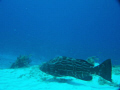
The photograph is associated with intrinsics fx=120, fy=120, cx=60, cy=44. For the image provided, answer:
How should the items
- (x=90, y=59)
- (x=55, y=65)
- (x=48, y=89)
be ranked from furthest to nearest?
(x=90, y=59) → (x=55, y=65) → (x=48, y=89)

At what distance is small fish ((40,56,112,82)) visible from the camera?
5387 millimetres

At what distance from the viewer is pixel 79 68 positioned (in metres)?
5.59

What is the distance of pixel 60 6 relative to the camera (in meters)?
193

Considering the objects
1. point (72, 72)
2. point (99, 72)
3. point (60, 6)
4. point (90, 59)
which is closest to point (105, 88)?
point (99, 72)

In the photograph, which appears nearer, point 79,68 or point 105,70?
point 105,70

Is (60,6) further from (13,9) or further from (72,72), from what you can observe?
(72,72)

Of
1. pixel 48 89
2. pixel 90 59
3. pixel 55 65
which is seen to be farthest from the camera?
pixel 90 59

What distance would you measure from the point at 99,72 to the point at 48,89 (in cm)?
240

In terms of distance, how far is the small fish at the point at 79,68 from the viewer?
17.7ft

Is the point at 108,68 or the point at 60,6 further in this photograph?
the point at 60,6

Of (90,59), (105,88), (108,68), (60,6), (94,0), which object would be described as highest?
(60,6)

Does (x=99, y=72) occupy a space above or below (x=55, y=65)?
below

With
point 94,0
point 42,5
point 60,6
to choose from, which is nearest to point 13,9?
point 42,5

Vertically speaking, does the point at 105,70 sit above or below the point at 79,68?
below
